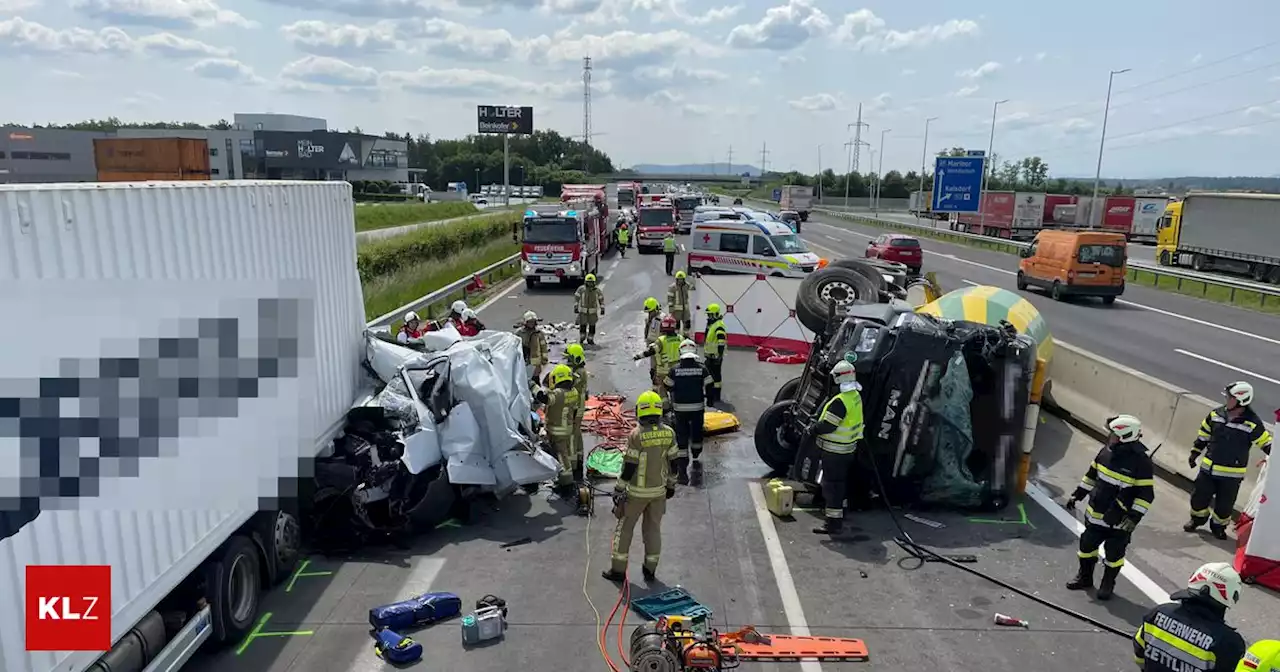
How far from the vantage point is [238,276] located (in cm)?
564

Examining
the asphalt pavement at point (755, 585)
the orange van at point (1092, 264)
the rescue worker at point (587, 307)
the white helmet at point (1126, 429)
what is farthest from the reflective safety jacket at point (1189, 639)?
the orange van at point (1092, 264)

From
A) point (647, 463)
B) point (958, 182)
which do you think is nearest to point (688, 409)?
point (647, 463)

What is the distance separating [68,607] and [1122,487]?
7282mm

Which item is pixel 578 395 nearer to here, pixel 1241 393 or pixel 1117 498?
pixel 1117 498

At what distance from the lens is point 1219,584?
4.28 metres

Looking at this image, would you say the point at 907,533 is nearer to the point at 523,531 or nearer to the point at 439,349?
the point at 523,531

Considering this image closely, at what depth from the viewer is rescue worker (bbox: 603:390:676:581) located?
690 centimetres

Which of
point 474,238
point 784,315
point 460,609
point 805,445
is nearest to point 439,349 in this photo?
point 460,609

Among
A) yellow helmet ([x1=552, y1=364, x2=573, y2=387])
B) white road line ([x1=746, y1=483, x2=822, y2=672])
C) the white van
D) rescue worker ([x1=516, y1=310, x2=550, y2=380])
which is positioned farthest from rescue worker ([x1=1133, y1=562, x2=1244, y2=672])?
the white van

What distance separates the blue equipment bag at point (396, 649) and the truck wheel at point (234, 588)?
3.30ft

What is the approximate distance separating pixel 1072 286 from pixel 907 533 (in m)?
20.3

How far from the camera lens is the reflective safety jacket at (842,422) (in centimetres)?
784

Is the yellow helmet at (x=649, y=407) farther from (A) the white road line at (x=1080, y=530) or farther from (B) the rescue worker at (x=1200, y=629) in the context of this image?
(A) the white road line at (x=1080, y=530)

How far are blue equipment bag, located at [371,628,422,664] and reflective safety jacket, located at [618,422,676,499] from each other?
213 cm
